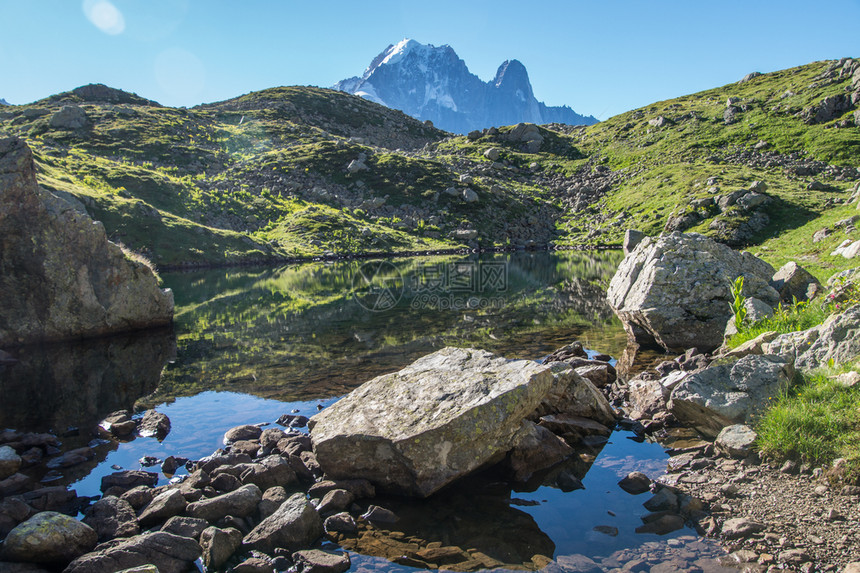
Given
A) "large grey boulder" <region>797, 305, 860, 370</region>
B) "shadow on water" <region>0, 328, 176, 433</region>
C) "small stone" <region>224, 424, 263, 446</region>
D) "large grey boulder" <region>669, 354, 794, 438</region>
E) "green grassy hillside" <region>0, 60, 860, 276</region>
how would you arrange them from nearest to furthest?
"large grey boulder" <region>797, 305, 860, 370</region>, "large grey boulder" <region>669, 354, 794, 438</region>, "small stone" <region>224, 424, 263, 446</region>, "shadow on water" <region>0, 328, 176, 433</region>, "green grassy hillside" <region>0, 60, 860, 276</region>

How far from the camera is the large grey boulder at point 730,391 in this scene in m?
10.9

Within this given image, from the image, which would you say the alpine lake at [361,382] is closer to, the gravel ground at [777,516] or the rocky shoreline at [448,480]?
the rocky shoreline at [448,480]

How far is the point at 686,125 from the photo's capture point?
125438 millimetres

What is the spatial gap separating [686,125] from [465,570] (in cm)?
14333

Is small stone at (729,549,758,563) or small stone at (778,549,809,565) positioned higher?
small stone at (778,549,809,565)

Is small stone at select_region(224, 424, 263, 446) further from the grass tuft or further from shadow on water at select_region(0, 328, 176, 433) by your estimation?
the grass tuft

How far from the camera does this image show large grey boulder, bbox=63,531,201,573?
7582mm

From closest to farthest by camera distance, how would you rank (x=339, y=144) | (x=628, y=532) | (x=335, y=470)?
(x=628, y=532) < (x=335, y=470) < (x=339, y=144)

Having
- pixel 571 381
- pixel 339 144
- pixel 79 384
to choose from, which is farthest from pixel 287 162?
pixel 571 381

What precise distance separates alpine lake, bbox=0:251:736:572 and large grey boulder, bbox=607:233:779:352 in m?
2.38

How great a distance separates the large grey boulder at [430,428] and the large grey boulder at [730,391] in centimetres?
381

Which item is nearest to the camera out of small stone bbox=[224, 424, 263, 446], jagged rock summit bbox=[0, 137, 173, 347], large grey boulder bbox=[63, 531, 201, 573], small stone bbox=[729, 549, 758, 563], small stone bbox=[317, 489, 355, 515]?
small stone bbox=[729, 549, 758, 563]

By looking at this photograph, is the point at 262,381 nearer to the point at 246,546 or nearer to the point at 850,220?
the point at 246,546

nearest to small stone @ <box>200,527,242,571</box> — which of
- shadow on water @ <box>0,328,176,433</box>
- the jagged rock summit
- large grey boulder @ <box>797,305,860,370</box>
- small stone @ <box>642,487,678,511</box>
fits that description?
small stone @ <box>642,487,678,511</box>
